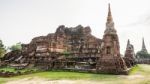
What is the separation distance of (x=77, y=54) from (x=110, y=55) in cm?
938

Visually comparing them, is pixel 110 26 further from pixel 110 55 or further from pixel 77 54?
pixel 77 54

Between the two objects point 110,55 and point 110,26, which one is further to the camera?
point 110,26

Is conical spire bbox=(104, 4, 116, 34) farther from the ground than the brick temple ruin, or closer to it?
farther from the ground

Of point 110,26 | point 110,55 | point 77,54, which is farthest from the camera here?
point 77,54

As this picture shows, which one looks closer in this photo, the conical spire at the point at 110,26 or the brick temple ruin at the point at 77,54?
the brick temple ruin at the point at 77,54

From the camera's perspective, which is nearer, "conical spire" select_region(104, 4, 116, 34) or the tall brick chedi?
the tall brick chedi

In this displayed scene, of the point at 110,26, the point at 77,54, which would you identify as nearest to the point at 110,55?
the point at 110,26

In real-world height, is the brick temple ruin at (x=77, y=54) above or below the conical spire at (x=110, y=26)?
below

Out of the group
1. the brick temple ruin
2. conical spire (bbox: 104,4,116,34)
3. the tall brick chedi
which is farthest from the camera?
conical spire (bbox: 104,4,116,34)

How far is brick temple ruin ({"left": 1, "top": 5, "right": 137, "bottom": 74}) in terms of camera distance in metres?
24.9

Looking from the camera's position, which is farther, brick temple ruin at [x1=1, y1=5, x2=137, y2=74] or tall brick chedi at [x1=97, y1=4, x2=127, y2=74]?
brick temple ruin at [x1=1, y1=5, x2=137, y2=74]

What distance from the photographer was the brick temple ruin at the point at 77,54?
24891mm

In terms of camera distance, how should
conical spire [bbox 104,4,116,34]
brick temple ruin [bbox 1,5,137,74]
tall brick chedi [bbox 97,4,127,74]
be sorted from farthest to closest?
conical spire [bbox 104,4,116,34], brick temple ruin [bbox 1,5,137,74], tall brick chedi [bbox 97,4,127,74]

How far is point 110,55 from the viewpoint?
25.1m
